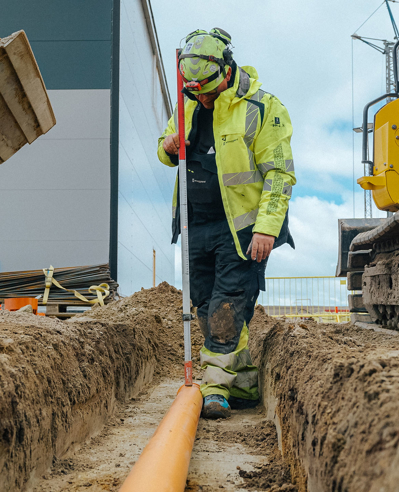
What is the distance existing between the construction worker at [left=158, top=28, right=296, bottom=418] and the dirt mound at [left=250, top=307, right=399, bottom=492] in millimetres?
865

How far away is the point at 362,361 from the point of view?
4.63 ft

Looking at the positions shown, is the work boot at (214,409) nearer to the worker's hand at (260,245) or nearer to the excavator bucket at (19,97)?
the worker's hand at (260,245)

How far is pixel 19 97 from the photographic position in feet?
11.6

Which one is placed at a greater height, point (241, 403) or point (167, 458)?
point (167, 458)

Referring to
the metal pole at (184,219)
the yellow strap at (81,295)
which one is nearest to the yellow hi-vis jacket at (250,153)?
the metal pole at (184,219)

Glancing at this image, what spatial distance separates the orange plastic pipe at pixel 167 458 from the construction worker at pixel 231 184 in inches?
37.8

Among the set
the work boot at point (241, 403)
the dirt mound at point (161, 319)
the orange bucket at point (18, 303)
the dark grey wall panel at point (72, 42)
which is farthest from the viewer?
the dark grey wall panel at point (72, 42)

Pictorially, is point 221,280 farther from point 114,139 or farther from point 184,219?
point 114,139

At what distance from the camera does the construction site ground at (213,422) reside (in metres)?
1.16

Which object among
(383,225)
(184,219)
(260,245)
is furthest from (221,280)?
(383,225)

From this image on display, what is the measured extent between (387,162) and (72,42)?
18.3 feet

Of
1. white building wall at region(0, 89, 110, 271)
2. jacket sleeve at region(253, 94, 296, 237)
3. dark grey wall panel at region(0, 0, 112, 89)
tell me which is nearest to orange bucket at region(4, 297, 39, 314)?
white building wall at region(0, 89, 110, 271)

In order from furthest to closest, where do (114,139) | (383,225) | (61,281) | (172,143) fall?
(114,139), (61,281), (383,225), (172,143)

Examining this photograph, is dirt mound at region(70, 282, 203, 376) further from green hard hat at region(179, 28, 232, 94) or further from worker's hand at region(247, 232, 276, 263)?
green hard hat at region(179, 28, 232, 94)
